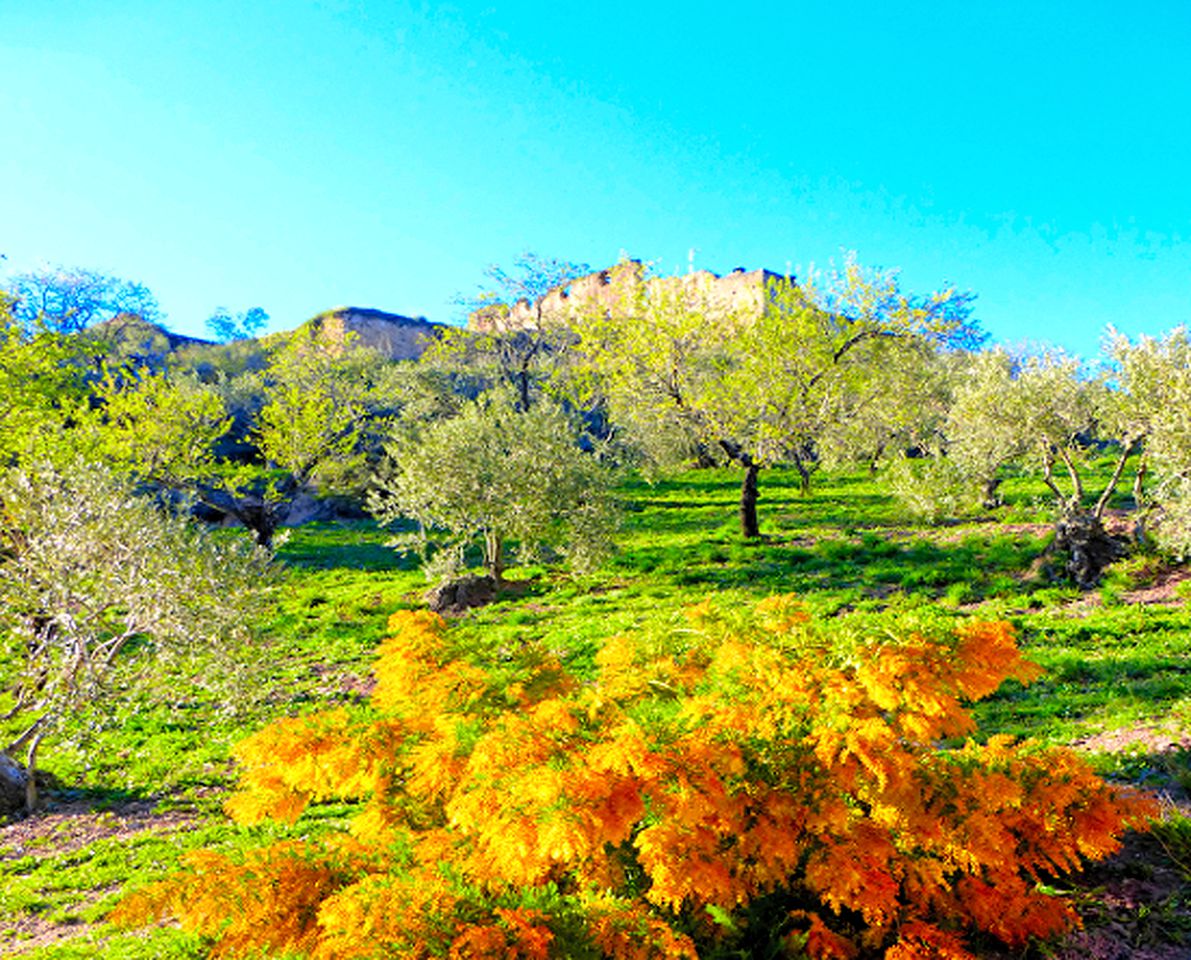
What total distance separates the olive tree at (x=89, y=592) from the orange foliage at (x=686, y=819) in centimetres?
749

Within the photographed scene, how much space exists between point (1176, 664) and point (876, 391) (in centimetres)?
1995

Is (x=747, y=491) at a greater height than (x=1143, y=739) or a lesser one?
greater

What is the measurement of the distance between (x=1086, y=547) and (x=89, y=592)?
2673 centimetres

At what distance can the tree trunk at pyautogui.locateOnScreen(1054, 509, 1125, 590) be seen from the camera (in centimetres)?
2097

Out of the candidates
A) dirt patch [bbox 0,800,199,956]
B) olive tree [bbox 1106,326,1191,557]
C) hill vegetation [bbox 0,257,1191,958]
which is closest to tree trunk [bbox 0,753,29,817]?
hill vegetation [bbox 0,257,1191,958]

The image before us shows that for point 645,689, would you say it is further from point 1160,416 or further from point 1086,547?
point 1160,416

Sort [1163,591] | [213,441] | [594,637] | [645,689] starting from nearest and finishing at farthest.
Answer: [645,689]
[1163,591]
[594,637]
[213,441]

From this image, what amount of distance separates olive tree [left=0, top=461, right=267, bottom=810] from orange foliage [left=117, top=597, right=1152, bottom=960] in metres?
7.49

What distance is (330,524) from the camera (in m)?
45.1

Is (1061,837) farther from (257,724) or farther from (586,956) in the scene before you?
(257,724)

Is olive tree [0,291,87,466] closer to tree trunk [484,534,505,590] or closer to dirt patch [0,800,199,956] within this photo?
dirt patch [0,800,199,956]

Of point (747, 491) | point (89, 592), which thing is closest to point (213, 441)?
point (89, 592)

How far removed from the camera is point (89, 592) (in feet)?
47.3

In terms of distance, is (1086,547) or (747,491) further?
(747,491)
